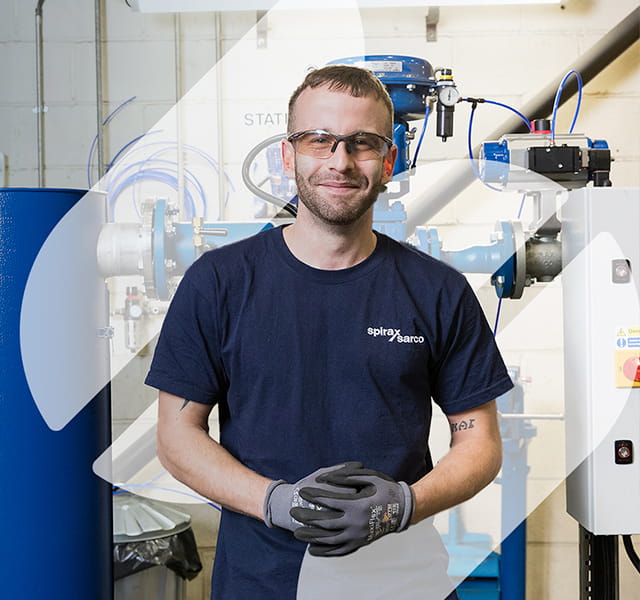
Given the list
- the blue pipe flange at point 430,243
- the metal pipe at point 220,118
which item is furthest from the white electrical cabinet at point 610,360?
the metal pipe at point 220,118

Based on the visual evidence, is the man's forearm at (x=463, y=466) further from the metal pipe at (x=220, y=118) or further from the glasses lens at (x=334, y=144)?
the metal pipe at (x=220, y=118)

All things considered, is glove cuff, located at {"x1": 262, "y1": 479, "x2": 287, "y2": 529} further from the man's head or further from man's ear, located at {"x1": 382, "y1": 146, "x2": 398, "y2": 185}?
man's ear, located at {"x1": 382, "y1": 146, "x2": 398, "y2": 185}

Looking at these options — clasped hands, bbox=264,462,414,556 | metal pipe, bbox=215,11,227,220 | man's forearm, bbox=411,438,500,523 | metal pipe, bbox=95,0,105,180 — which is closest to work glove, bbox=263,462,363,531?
clasped hands, bbox=264,462,414,556

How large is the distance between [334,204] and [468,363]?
14.1 inches

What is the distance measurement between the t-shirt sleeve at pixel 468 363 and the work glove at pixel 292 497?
0.27 meters

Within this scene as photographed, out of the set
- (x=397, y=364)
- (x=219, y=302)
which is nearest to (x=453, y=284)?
(x=397, y=364)

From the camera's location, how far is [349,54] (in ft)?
8.41

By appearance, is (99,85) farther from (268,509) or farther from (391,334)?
(268,509)

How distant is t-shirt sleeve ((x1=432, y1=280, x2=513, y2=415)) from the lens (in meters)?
1.33

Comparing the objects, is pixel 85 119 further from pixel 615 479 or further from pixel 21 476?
pixel 615 479

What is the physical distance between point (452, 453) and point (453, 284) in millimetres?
288

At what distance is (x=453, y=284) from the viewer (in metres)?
1.35

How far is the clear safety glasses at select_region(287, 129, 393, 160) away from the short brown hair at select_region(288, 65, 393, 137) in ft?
0.15

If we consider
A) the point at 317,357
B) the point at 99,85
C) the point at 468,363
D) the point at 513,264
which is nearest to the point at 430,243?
the point at 513,264
